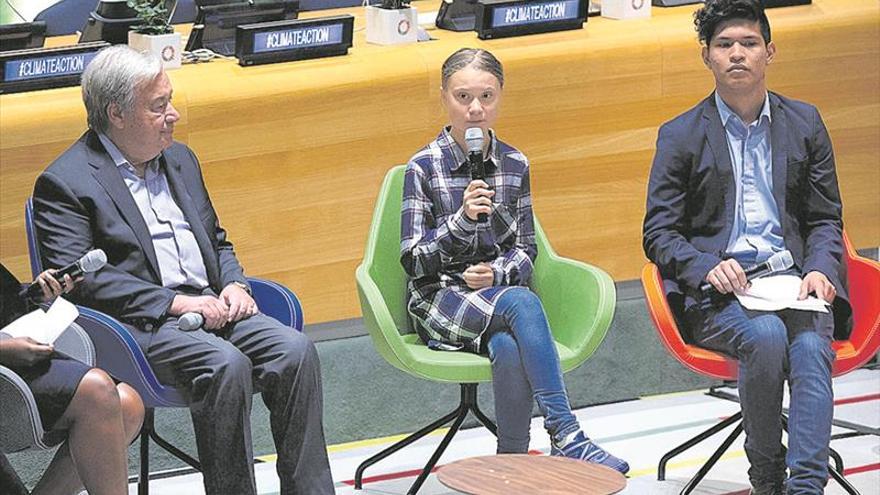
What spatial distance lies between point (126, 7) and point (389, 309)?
1406 millimetres

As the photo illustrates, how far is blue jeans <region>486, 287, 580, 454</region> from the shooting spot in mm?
4598

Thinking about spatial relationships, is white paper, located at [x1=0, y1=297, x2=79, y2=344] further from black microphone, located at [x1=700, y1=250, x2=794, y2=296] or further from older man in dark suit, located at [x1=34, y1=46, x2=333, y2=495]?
black microphone, located at [x1=700, y1=250, x2=794, y2=296]

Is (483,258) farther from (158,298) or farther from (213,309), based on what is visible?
(158,298)

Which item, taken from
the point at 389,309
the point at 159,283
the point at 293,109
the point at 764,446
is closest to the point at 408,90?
the point at 293,109

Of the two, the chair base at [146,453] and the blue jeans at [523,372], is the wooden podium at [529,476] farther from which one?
the chair base at [146,453]

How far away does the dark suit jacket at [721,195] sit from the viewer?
4.90 m

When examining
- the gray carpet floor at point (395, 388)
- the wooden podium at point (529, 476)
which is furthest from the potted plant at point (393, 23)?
the wooden podium at point (529, 476)

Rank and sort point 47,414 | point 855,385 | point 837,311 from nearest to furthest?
point 47,414 < point 837,311 < point 855,385

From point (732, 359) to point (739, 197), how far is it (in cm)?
50

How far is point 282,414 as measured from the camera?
445cm

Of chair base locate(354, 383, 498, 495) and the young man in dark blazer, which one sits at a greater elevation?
the young man in dark blazer

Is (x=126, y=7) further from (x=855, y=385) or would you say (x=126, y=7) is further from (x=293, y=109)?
(x=855, y=385)

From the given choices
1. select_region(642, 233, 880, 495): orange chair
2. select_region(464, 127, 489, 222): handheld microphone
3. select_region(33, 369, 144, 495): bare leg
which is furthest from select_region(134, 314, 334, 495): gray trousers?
select_region(642, 233, 880, 495): orange chair

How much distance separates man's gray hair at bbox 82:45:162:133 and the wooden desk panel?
0.59m
